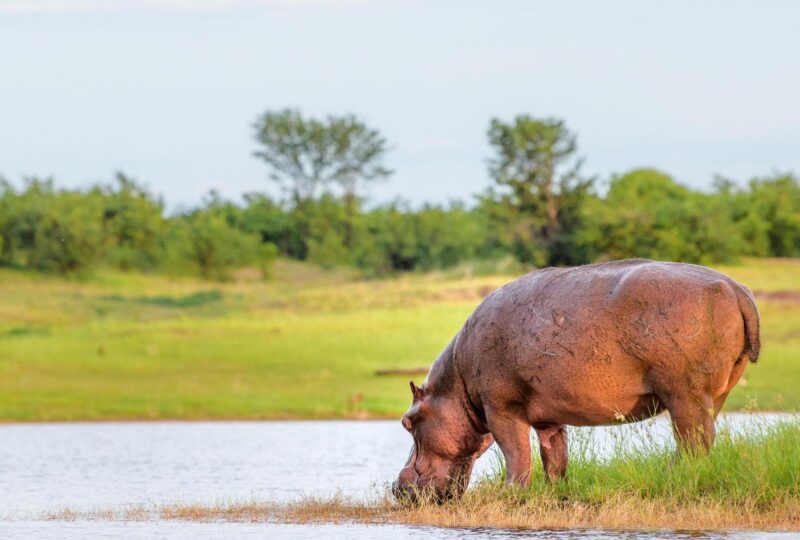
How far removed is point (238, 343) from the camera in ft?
127

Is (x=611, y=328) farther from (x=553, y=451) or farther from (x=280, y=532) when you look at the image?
(x=280, y=532)

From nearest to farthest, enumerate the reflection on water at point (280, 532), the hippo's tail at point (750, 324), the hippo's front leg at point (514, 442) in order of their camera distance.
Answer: the reflection on water at point (280, 532), the hippo's tail at point (750, 324), the hippo's front leg at point (514, 442)

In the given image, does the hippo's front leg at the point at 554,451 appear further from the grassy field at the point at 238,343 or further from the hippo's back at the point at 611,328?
the grassy field at the point at 238,343

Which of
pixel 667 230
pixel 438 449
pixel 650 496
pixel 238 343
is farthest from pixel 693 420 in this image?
pixel 667 230

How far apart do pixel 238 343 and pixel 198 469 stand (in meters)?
19.4

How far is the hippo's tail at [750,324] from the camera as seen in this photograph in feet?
33.7

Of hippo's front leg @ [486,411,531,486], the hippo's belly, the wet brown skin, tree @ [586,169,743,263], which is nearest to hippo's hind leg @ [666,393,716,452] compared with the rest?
the wet brown skin

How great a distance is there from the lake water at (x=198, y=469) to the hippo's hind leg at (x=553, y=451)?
1.46 feet

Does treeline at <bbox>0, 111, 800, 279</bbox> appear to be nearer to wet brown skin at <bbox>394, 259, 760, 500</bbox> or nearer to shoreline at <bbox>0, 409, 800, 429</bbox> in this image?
shoreline at <bbox>0, 409, 800, 429</bbox>

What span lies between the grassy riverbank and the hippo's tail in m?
0.83

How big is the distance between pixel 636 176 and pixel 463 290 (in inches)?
1012

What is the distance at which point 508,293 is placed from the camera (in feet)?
36.6

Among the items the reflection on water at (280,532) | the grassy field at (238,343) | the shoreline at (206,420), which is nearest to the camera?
the reflection on water at (280,532)

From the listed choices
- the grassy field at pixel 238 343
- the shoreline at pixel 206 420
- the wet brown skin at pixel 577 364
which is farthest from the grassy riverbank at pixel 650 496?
the shoreline at pixel 206 420
